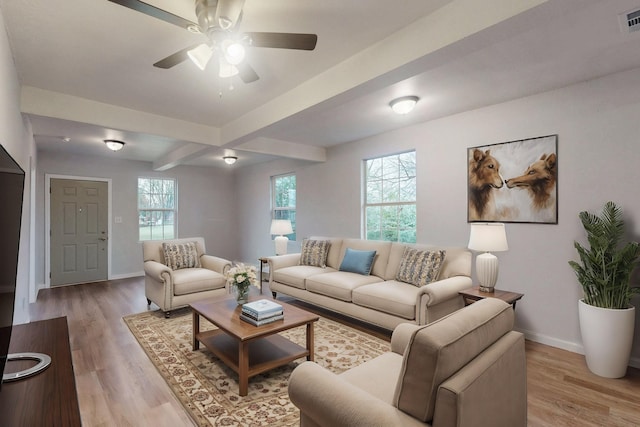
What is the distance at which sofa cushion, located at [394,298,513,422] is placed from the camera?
113 centimetres

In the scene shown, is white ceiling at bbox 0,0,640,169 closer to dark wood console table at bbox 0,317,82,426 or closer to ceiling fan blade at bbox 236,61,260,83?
ceiling fan blade at bbox 236,61,260,83

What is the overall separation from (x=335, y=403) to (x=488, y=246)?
2274 mm

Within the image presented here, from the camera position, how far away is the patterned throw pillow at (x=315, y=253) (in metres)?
4.55

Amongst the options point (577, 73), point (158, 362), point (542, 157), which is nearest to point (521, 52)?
point (577, 73)

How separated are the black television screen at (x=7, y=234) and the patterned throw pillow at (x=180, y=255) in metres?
3.02

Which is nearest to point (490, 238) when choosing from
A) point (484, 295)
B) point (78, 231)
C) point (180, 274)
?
point (484, 295)

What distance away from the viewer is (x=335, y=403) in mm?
1235

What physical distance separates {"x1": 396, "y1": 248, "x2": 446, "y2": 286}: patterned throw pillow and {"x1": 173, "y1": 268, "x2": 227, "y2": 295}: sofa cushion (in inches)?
92.0

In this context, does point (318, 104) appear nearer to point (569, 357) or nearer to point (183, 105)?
point (183, 105)

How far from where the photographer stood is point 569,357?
286cm

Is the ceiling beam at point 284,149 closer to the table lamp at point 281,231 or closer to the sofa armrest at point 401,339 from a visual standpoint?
the table lamp at point 281,231

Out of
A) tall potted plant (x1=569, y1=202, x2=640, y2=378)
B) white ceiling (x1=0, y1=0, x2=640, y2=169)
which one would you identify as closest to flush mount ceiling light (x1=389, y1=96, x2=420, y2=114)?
white ceiling (x1=0, y1=0, x2=640, y2=169)

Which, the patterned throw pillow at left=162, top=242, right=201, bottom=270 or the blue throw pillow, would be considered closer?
the blue throw pillow

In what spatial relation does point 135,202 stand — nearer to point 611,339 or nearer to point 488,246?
point 488,246
